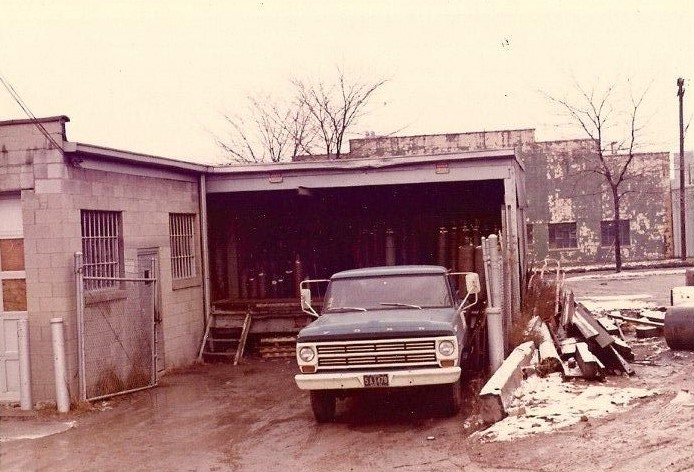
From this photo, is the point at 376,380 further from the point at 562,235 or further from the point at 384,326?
the point at 562,235

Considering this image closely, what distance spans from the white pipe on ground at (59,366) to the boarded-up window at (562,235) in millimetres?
32127

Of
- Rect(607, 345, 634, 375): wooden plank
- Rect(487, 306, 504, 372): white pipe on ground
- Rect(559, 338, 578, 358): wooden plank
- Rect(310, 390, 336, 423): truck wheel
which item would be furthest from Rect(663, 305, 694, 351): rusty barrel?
Rect(310, 390, 336, 423): truck wheel

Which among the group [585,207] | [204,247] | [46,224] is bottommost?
[204,247]

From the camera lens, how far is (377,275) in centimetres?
1056

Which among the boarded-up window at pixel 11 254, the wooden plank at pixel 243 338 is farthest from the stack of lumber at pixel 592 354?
the boarded-up window at pixel 11 254

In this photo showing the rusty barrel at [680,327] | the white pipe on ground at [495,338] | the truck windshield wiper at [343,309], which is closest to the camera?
the truck windshield wiper at [343,309]

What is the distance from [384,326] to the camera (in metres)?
9.09

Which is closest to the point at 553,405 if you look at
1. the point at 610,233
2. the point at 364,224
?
the point at 364,224

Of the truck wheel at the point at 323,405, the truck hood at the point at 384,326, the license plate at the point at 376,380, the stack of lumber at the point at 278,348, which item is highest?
the truck hood at the point at 384,326

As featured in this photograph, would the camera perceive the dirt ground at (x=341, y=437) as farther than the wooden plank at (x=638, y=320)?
No

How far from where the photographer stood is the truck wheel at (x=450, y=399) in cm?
929

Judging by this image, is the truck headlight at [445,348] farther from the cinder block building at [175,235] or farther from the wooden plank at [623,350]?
the cinder block building at [175,235]

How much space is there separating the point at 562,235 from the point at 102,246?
30902 millimetres

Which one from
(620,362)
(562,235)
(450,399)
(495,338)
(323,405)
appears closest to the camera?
(450,399)
